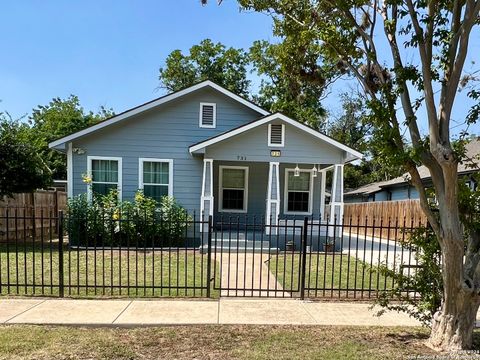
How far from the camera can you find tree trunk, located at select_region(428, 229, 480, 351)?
445 cm

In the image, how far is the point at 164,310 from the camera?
233 inches

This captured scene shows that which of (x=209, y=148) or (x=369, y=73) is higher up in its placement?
(x=369, y=73)

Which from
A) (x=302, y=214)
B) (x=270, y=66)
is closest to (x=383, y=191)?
(x=270, y=66)

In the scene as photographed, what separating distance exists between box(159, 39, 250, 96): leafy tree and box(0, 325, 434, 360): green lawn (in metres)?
27.4

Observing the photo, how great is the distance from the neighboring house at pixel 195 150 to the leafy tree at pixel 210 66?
57.8ft

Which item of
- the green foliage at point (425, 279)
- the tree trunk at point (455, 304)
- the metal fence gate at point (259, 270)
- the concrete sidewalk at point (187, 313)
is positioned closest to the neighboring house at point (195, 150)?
the metal fence gate at point (259, 270)

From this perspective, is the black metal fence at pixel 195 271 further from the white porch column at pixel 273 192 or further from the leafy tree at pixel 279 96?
the leafy tree at pixel 279 96

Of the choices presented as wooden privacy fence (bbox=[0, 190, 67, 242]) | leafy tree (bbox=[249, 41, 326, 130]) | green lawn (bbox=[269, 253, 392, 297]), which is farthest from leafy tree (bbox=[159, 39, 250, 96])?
green lawn (bbox=[269, 253, 392, 297])

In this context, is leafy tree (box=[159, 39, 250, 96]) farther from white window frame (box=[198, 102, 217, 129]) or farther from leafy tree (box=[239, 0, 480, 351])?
leafy tree (box=[239, 0, 480, 351])

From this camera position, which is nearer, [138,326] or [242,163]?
[138,326]

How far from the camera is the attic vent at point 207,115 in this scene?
14.1 meters

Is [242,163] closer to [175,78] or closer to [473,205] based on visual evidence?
[473,205]

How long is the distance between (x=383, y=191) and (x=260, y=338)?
26698mm

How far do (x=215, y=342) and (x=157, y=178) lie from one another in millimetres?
9578
